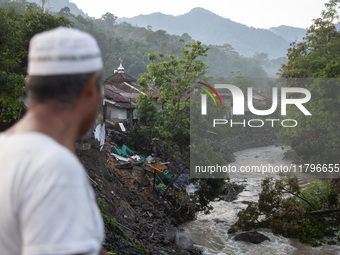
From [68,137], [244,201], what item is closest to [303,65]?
[244,201]

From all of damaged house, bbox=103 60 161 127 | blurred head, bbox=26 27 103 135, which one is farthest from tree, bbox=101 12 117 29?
blurred head, bbox=26 27 103 135

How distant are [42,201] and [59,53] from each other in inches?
16.8

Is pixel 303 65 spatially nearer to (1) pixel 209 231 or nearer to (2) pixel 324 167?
(2) pixel 324 167

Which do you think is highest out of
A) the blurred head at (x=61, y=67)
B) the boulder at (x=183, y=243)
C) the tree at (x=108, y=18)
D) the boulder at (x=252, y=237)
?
the tree at (x=108, y=18)

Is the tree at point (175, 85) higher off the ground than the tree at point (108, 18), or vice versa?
the tree at point (108, 18)

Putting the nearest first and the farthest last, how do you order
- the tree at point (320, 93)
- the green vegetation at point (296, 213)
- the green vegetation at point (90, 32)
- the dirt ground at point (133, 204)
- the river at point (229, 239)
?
the green vegetation at point (90, 32), the dirt ground at point (133, 204), the river at point (229, 239), the green vegetation at point (296, 213), the tree at point (320, 93)

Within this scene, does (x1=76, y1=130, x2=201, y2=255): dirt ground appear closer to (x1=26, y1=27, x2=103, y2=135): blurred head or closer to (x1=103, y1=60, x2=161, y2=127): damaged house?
(x1=103, y1=60, x2=161, y2=127): damaged house

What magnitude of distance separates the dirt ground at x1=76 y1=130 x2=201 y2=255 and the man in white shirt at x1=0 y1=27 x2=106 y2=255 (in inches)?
312

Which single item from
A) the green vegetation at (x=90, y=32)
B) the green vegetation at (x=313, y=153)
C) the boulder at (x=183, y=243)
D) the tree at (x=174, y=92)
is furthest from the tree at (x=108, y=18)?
the boulder at (x=183, y=243)

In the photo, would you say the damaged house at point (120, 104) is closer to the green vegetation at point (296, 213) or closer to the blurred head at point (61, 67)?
the green vegetation at point (296, 213)

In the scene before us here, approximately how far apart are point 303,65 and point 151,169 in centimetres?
1321

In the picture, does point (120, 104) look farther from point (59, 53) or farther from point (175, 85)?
point (59, 53)

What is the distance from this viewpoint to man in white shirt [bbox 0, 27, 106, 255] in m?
1.02

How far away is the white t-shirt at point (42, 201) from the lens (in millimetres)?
1013
